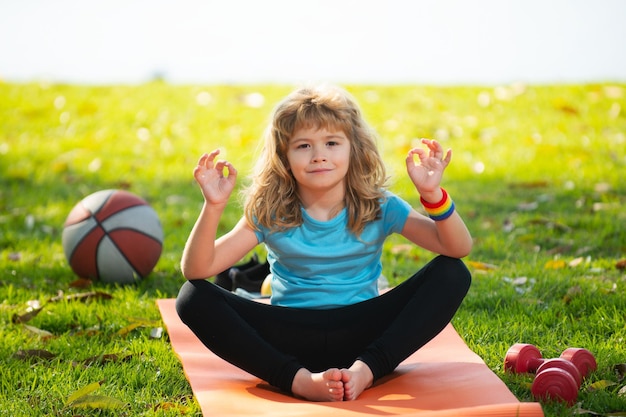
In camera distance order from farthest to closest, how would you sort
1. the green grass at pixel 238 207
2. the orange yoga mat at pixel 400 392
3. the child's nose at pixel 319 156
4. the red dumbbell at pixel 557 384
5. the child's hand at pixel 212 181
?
the green grass at pixel 238 207 < the child's nose at pixel 319 156 < the child's hand at pixel 212 181 < the red dumbbell at pixel 557 384 < the orange yoga mat at pixel 400 392

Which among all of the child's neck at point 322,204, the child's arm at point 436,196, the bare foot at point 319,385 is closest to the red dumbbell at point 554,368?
the child's arm at point 436,196

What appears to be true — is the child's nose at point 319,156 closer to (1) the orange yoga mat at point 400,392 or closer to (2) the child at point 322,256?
(2) the child at point 322,256

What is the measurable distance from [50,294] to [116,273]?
1.17 feet

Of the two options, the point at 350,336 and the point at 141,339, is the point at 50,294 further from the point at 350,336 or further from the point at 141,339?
the point at 350,336

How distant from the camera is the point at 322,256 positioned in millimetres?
3293

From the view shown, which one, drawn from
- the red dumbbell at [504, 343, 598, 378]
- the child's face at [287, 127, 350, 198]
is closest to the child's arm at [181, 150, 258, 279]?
the child's face at [287, 127, 350, 198]

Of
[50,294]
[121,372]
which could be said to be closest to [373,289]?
[121,372]

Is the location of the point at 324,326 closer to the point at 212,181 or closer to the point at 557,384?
the point at 212,181

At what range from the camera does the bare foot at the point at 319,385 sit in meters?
2.85

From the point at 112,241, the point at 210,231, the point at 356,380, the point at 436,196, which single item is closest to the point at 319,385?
the point at 356,380

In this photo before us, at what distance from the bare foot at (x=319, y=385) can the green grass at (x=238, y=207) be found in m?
0.37

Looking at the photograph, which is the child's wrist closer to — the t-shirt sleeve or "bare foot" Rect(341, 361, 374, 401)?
the t-shirt sleeve

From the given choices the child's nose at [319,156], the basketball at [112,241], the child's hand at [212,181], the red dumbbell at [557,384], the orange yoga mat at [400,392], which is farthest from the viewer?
the basketball at [112,241]

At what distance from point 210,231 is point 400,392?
0.88m
